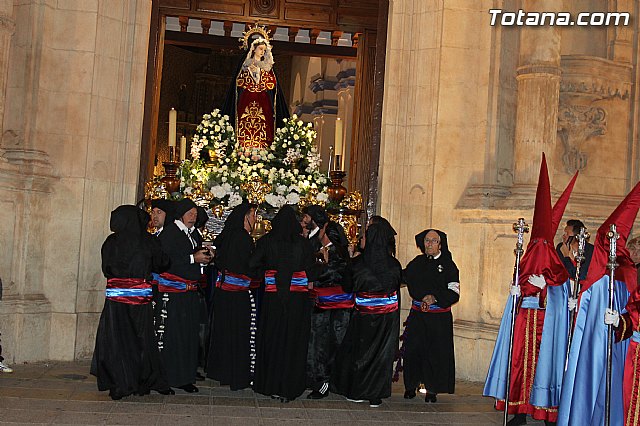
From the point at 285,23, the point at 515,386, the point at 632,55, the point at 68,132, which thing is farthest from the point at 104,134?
the point at 632,55

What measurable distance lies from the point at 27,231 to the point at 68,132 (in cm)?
126

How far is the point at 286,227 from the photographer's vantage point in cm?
864

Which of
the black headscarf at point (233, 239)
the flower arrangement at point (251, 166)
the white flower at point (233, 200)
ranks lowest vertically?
the black headscarf at point (233, 239)

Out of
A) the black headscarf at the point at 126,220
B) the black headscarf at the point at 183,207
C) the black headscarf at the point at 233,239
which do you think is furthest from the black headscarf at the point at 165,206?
the black headscarf at the point at 126,220

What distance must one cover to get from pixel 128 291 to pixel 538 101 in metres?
5.29

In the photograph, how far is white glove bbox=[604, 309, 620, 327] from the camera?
6586mm

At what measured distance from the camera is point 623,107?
11.2 metres

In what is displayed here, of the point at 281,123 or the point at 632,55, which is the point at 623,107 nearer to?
the point at 632,55

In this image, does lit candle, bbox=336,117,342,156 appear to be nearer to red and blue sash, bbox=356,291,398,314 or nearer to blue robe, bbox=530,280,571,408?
red and blue sash, bbox=356,291,398,314

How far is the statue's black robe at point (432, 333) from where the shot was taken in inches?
356

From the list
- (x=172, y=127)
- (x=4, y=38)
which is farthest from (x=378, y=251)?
(x=4, y=38)

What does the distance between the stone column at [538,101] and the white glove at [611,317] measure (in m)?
4.10

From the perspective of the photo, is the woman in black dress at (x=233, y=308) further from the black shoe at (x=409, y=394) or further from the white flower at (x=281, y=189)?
the white flower at (x=281, y=189)

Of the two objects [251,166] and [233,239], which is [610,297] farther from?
[251,166]
